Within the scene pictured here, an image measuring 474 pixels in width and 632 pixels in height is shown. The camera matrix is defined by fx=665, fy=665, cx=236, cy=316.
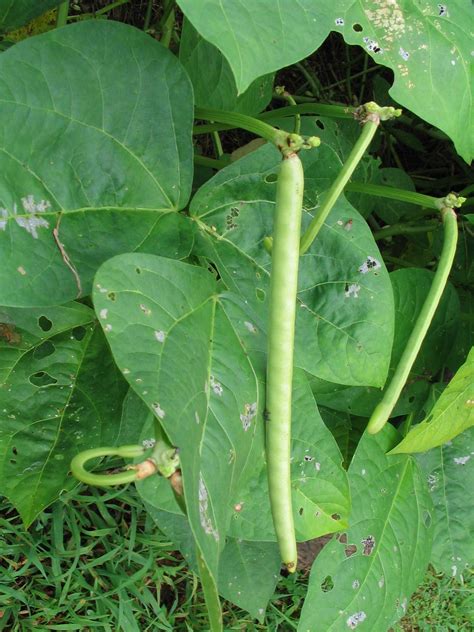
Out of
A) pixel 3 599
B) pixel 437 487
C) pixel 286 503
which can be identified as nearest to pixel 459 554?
pixel 437 487

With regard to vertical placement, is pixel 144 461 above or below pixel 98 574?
above

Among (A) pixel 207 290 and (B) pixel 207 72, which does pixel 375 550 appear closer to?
(A) pixel 207 290

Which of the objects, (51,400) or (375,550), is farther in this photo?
(375,550)

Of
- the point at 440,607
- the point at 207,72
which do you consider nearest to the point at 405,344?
the point at 207,72

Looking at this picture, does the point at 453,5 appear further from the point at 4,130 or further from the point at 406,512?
the point at 406,512

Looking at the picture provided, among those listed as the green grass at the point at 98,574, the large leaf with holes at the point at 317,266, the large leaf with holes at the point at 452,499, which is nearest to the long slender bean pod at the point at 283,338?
the large leaf with holes at the point at 317,266

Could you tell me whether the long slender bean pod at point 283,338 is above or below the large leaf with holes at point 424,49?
below

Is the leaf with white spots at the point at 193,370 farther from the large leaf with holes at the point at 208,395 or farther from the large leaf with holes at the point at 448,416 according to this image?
the large leaf with holes at the point at 448,416
